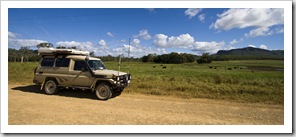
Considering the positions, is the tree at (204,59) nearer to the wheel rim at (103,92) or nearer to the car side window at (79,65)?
the car side window at (79,65)

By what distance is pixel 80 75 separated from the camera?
28.1 feet

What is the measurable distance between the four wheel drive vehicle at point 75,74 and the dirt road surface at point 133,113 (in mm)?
619

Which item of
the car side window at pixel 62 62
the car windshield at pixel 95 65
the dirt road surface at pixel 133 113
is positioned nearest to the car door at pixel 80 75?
the car windshield at pixel 95 65

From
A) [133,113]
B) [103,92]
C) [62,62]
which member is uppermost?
[62,62]

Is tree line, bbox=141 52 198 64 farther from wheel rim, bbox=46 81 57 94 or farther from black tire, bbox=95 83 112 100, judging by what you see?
black tire, bbox=95 83 112 100

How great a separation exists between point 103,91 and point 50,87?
112 inches

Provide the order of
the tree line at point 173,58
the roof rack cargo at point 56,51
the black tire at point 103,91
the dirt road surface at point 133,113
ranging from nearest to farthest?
the dirt road surface at point 133,113 → the black tire at point 103,91 → the roof rack cargo at point 56,51 → the tree line at point 173,58

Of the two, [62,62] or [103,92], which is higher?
[62,62]

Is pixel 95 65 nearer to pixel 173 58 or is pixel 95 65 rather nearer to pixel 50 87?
pixel 50 87

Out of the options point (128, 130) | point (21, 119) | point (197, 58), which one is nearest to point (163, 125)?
point (128, 130)

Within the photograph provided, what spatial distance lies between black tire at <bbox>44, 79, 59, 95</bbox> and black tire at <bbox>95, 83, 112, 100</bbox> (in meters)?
2.21

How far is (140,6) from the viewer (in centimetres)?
649

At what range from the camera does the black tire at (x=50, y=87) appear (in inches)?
355

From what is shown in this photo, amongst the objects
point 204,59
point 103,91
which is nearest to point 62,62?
point 103,91
